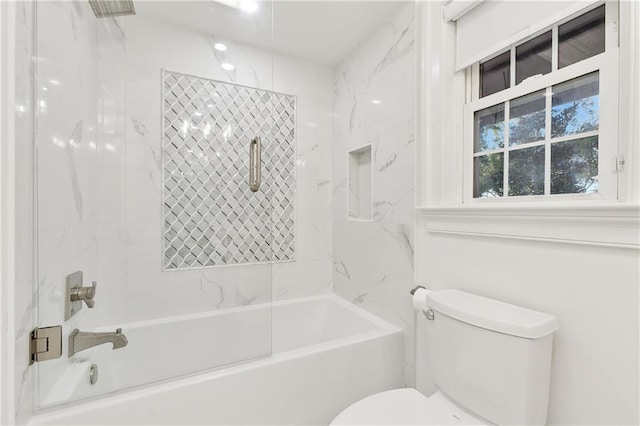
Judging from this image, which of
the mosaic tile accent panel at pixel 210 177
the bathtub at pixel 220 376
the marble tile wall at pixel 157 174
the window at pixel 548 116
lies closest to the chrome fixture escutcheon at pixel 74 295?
the bathtub at pixel 220 376

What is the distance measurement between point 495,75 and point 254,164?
1.29 metres

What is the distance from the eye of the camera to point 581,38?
1003mm

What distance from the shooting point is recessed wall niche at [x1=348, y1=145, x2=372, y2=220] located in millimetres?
2162

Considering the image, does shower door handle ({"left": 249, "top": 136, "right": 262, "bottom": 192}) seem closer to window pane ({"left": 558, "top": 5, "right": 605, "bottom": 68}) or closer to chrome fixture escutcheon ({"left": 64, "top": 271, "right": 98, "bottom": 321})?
chrome fixture escutcheon ({"left": 64, "top": 271, "right": 98, "bottom": 321})

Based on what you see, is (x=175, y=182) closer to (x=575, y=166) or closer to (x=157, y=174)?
(x=157, y=174)

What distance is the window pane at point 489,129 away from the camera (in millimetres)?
1271

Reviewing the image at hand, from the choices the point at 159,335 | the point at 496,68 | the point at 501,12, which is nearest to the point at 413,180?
the point at 496,68

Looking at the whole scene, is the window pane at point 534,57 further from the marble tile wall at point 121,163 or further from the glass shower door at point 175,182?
the marble tile wall at point 121,163

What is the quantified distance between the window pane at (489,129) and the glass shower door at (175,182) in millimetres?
1152

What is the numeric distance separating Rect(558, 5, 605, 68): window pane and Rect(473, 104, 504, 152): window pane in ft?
0.86

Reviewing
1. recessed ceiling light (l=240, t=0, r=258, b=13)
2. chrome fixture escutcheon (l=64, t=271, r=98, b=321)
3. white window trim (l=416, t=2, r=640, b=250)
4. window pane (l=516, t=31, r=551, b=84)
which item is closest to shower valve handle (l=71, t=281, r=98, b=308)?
chrome fixture escutcheon (l=64, t=271, r=98, b=321)

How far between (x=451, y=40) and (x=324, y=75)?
1.16 metres

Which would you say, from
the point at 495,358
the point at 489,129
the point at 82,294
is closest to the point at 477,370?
the point at 495,358

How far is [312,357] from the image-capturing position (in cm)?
135
